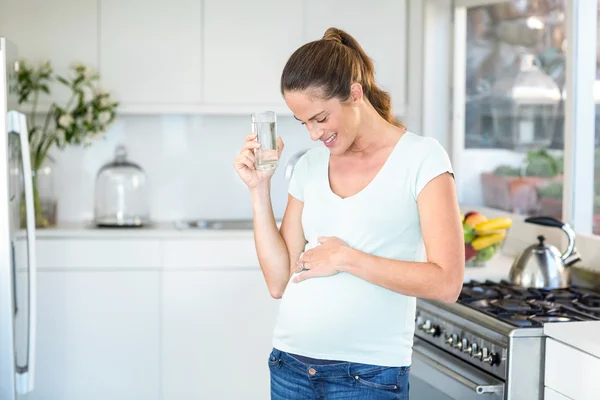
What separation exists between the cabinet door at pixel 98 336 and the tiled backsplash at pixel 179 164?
634mm

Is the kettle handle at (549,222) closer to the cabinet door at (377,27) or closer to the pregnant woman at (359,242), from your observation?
the pregnant woman at (359,242)

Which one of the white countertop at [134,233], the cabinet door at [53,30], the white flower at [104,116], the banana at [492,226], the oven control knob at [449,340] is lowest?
the oven control knob at [449,340]

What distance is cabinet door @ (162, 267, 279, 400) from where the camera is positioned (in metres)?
3.93

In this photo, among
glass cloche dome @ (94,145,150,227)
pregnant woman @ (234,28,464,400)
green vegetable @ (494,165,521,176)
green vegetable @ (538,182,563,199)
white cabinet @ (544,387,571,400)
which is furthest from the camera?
glass cloche dome @ (94,145,150,227)

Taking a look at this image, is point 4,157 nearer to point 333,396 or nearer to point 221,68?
point 333,396

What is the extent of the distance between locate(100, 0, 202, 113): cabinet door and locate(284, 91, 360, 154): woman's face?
2.40 meters

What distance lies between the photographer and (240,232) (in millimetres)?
3939

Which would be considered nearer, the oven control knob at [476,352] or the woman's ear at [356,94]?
the woman's ear at [356,94]

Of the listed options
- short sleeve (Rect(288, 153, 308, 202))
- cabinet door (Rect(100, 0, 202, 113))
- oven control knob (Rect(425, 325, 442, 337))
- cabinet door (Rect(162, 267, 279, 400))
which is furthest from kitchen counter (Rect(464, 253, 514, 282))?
cabinet door (Rect(100, 0, 202, 113))

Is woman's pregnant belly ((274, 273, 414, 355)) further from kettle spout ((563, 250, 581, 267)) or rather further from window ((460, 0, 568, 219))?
window ((460, 0, 568, 219))

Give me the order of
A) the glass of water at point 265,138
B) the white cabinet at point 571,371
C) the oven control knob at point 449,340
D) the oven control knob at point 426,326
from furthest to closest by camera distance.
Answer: the oven control knob at point 426,326
the oven control knob at point 449,340
the white cabinet at point 571,371
the glass of water at point 265,138

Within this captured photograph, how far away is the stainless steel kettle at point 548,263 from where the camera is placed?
2770mm

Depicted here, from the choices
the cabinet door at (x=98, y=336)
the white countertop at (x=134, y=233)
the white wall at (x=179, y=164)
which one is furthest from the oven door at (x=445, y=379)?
the white wall at (x=179, y=164)

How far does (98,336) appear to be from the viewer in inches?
154
